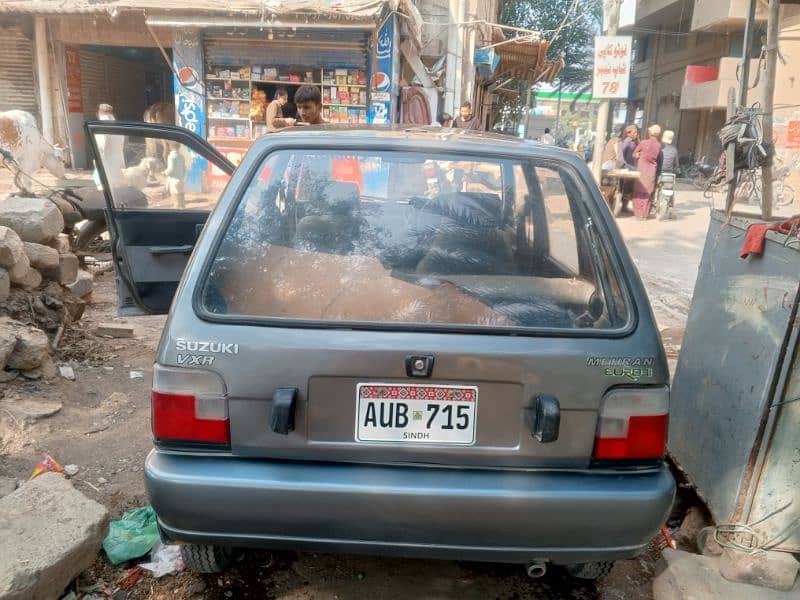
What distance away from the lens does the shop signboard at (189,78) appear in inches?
414

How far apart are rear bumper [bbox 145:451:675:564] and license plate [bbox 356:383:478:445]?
0.34ft

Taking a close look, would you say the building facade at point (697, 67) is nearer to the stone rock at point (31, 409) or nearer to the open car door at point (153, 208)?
the open car door at point (153, 208)

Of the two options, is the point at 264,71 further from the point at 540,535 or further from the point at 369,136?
the point at 540,535

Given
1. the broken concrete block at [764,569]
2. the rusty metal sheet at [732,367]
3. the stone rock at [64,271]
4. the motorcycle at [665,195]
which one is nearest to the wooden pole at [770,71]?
the rusty metal sheet at [732,367]

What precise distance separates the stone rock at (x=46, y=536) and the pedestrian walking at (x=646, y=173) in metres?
11.8

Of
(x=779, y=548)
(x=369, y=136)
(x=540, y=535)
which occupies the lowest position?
(x=779, y=548)

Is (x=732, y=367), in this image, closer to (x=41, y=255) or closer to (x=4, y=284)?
(x=4, y=284)

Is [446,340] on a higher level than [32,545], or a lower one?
higher

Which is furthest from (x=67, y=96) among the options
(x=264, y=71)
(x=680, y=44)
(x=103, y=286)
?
(x=680, y=44)

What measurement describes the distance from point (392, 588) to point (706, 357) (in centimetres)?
175

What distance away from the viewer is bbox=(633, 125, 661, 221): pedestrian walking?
12297mm

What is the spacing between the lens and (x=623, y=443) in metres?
1.97

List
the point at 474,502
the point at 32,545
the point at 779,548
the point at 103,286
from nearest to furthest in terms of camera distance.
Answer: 1. the point at 474,502
2. the point at 32,545
3. the point at 779,548
4. the point at 103,286

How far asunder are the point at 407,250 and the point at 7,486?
200 centimetres
